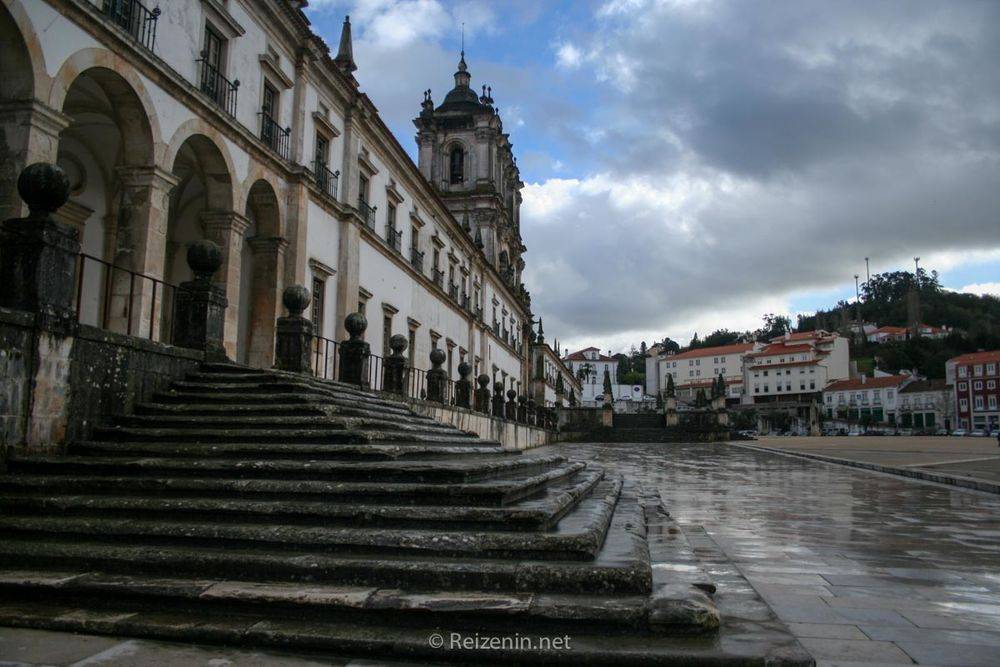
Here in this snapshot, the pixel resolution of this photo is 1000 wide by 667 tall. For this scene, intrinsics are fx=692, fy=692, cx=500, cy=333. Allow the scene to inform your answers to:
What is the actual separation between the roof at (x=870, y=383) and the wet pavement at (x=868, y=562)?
93633 millimetres

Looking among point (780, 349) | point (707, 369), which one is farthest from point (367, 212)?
point (707, 369)

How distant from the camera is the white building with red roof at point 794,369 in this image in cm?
Result: 10231

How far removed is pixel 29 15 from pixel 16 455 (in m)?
6.85

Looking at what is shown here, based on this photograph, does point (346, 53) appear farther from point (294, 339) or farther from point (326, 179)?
point (294, 339)

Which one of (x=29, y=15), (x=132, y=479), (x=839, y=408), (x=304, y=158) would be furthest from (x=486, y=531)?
(x=839, y=408)

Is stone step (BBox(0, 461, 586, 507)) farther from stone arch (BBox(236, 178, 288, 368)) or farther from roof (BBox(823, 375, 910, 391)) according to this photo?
roof (BBox(823, 375, 910, 391))

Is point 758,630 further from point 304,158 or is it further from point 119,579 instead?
point 304,158

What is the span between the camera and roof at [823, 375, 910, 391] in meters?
92.6

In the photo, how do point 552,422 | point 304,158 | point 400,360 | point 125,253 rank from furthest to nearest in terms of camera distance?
point 552,422 < point 304,158 < point 400,360 < point 125,253

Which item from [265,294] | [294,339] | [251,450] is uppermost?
[265,294]

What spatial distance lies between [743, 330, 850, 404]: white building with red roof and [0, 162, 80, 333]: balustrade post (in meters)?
105

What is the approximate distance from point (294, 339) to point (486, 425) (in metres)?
13.0

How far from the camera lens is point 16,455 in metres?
5.54

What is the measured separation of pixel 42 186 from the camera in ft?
20.2
